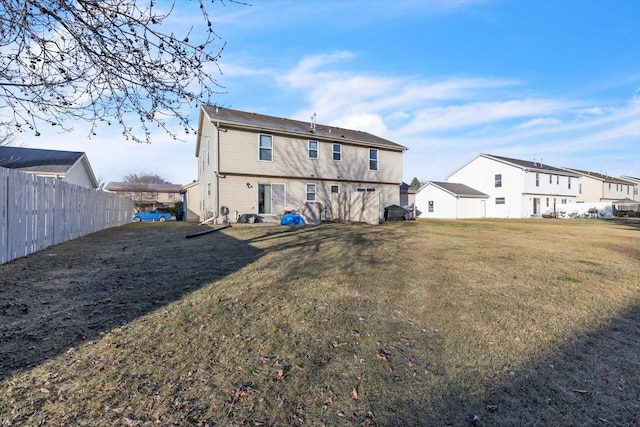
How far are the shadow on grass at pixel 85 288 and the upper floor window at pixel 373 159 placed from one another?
49.5ft

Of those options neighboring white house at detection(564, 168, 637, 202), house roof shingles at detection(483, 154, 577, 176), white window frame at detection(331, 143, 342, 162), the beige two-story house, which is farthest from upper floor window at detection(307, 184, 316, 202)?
neighboring white house at detection(564, 168, 637, 202)

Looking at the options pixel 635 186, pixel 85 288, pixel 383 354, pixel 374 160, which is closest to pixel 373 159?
pixel 374 160

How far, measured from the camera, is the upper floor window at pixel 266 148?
1750cm

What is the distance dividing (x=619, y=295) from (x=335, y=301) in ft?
15.8

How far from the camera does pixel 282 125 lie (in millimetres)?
19094

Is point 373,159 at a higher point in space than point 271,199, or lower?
higher

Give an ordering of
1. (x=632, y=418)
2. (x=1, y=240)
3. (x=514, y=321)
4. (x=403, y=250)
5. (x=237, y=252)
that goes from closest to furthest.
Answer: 1. (x=632, y=418)
2. (x=514, y=321)
3. (x=1, y=240)
4. (x=237, y=252)
5. (x=403, y=250)

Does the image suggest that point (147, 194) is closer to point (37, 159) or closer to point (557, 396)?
point (37, 159)

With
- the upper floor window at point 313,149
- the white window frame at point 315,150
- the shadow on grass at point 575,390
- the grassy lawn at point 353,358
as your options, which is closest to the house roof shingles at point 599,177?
the white window frame at point 315,150

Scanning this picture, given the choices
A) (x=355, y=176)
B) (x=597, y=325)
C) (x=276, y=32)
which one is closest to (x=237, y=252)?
(x=276, y=32)

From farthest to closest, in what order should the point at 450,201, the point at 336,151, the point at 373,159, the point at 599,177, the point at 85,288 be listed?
the point at 599,177, the point at 450,201, the point at 373,159, the point at 336,151, the point at 85,288

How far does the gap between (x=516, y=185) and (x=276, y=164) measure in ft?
89.8

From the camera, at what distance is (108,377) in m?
2.64

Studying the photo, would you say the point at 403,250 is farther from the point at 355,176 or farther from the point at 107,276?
the point at 355,176
